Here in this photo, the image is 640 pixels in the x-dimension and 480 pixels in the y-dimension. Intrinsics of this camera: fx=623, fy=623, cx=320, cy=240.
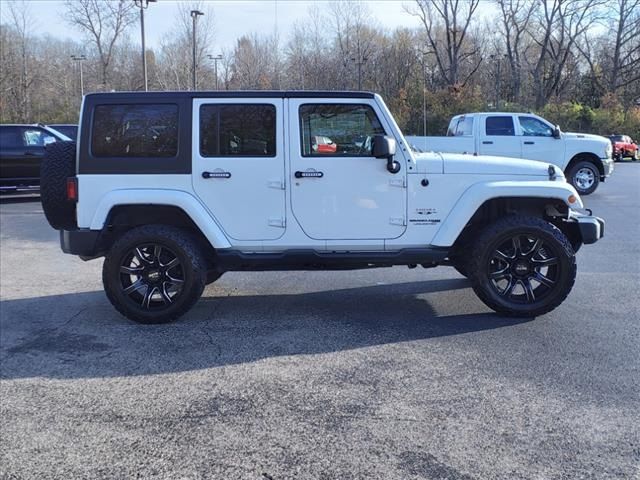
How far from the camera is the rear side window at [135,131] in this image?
18.5 feet

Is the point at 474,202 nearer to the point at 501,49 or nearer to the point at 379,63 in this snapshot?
the point at 379,63

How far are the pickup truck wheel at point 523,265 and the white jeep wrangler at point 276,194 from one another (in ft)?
0.04

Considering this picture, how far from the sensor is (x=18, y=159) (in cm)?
1549

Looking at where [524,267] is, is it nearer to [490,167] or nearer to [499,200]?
[499,200]

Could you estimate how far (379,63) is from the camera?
162ft

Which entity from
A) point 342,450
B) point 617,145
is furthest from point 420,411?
point 617,145

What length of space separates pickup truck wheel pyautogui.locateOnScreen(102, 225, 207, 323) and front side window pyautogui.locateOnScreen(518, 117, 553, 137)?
491 inches

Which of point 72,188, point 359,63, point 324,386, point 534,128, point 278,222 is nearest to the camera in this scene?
point 324,386

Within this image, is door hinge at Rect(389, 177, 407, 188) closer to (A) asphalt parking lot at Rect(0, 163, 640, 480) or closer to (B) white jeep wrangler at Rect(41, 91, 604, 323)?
(B) white jeep wrangler at Rect(41, 91, 604, 323)

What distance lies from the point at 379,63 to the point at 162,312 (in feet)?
153

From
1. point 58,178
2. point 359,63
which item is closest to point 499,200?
point 58,178

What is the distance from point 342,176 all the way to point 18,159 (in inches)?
496

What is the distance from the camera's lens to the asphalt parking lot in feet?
10.7

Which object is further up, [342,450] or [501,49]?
[501,49]
